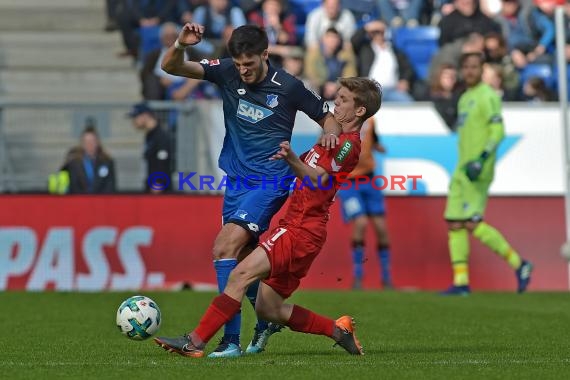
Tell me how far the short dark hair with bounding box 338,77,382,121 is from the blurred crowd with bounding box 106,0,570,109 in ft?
30.7

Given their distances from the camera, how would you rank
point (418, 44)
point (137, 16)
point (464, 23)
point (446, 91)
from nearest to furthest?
1. point (446, 91)
2. point (464, 23)
3. point (137, 16)
4. point (418, 44)

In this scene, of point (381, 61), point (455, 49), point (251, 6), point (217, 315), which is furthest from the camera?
point (251, 6)

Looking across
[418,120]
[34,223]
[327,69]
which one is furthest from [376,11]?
[34,223]

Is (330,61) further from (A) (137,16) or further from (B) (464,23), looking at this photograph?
(A) (137,16)

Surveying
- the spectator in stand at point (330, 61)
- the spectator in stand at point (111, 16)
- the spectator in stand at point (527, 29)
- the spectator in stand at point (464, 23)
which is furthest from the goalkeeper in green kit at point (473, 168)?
the spectator in stand at point (111, 16)

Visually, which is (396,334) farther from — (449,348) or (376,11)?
(376,11)

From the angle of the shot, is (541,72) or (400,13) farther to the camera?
(400,13)

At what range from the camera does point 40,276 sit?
1568 centimetres

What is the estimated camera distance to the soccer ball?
859 centimetres

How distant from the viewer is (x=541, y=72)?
2003 cm

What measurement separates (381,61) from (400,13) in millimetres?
2259

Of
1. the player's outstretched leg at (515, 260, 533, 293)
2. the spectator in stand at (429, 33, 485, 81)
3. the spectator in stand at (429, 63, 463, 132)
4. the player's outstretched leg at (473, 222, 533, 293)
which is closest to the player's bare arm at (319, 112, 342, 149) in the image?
the player's outstretched leg at (473, 222, 533, 293)

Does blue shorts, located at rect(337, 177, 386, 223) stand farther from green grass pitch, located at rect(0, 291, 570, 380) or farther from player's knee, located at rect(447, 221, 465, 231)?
green grass pitch, located at rect(0, 291, 570, 380)

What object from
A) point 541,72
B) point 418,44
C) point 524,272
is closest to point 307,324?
point 524,272
